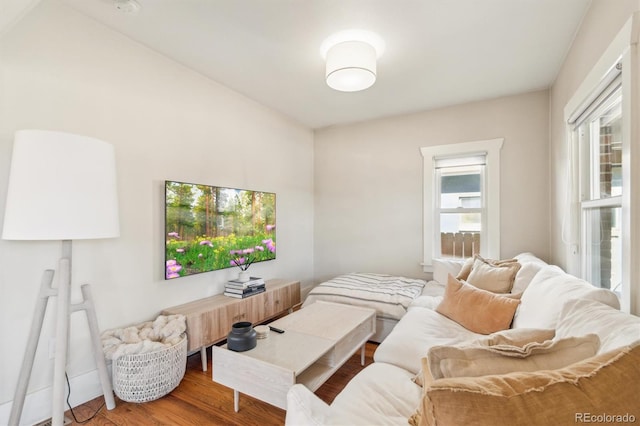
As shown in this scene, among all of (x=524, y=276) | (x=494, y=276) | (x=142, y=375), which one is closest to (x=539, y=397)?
(x=524, y=276)

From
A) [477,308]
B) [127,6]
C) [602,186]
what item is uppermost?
[127,6]

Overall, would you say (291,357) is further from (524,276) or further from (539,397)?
(524,276)

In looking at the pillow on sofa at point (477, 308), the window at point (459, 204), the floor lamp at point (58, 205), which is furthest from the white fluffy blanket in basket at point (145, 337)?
the window at point (459, 204)

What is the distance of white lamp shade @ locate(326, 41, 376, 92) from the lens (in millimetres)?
2107

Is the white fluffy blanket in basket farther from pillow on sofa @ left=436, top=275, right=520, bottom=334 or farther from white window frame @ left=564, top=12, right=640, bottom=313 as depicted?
white window frame @ left=564, top=12, right=640, bottom=313

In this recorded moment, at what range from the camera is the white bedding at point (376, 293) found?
2.69 metres

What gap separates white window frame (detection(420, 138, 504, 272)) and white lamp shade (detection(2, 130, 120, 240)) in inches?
128

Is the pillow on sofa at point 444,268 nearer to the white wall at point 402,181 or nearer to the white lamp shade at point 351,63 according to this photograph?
the white wall at point 402,181

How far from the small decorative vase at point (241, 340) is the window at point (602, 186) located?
79.7 inches

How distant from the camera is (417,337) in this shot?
179 centimetres

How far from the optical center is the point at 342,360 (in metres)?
1.99

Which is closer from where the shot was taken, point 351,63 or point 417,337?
point 417,337

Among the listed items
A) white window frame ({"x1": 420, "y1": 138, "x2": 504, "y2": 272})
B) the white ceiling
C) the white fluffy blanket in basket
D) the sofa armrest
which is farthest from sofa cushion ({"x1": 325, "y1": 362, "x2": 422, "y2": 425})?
white window frame ({"x1": 420, "y1": 138, "x2": 504, "y2": 272})

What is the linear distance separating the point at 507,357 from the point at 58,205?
6.64 ft
